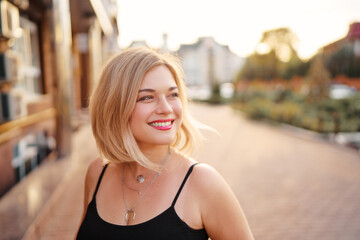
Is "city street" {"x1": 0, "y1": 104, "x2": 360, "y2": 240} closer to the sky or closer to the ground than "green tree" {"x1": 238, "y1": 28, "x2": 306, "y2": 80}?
closer to the ground

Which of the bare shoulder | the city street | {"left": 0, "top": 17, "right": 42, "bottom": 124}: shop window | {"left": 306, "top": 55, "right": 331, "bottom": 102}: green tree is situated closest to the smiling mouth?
the bare shoulder

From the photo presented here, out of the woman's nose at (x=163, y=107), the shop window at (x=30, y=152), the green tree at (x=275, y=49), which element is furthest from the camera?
the green tree at (x=275, y=49)

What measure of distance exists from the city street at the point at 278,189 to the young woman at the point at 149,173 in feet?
2.42

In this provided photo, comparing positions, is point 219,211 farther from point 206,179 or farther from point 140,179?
point 140,179

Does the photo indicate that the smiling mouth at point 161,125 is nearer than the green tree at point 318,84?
Yes

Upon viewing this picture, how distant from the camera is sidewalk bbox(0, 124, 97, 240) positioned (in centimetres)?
367

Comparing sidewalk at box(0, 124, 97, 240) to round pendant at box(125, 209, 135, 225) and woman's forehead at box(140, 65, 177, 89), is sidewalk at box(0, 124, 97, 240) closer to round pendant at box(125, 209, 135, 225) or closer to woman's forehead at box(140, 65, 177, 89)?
round pendant at box(125, 209, 135, 225)

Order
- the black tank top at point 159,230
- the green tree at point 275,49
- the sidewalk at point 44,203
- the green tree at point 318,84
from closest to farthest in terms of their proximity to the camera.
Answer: the black tank top at point 159,230
the sidewalk at point 44,203
the green tree at point 318,84
the green tree at point 275,49

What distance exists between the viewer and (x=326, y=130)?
11.0 metres

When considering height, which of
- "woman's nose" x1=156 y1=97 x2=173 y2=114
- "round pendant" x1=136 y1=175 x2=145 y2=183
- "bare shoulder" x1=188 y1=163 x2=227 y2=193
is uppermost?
"woman's nose" x1=156 y1=97 x2=173 y2=114

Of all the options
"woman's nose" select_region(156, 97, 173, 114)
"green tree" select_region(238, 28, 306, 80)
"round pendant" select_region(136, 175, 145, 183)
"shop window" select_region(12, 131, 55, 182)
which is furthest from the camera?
"green tree" select_region(238, 28, 306, 80)

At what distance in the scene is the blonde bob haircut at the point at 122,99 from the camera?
1510 millimetres

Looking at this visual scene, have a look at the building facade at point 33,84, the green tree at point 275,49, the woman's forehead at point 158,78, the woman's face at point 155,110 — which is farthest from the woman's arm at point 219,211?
the green tree at point 275,49

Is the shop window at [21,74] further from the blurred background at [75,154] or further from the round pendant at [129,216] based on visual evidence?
the round pendant at [129,216]
